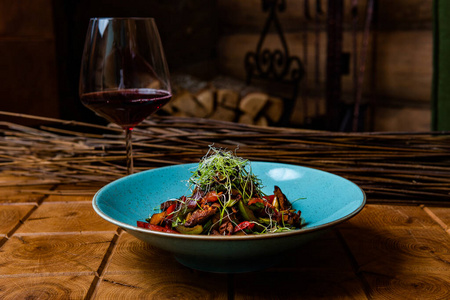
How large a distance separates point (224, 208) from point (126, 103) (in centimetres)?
30

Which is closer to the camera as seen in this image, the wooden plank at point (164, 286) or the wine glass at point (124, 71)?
the wooden plank at point (164, 286)

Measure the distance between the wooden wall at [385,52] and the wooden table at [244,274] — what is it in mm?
1481

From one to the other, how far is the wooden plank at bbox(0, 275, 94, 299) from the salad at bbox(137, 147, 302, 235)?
10cm

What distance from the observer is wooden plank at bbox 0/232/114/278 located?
0.62m

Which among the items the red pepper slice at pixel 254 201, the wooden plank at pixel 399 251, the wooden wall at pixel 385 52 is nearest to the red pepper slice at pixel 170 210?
the red pepper slice at pixel 254 201

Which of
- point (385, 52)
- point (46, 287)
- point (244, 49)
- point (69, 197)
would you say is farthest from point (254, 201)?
point (244, 49)

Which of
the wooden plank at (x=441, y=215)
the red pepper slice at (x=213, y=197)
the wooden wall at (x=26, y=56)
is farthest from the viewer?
the wooden wall at (x=26, y=56)

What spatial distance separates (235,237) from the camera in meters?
0.49

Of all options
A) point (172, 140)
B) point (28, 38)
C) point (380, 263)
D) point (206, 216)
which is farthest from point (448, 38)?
point (28, 38)

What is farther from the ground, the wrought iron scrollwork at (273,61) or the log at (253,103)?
the wrought iron scrollwork at (273,61)

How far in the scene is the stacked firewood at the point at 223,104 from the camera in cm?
261

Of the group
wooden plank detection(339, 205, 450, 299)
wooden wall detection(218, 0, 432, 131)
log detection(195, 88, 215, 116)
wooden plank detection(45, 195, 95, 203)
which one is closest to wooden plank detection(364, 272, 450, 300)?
wooden plank detection(339, 205, 450, 299)

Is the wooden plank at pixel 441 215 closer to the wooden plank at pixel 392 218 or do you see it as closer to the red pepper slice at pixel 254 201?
the wooden plank at pixel 392 218

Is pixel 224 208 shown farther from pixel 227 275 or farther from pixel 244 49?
pixel 244 49
